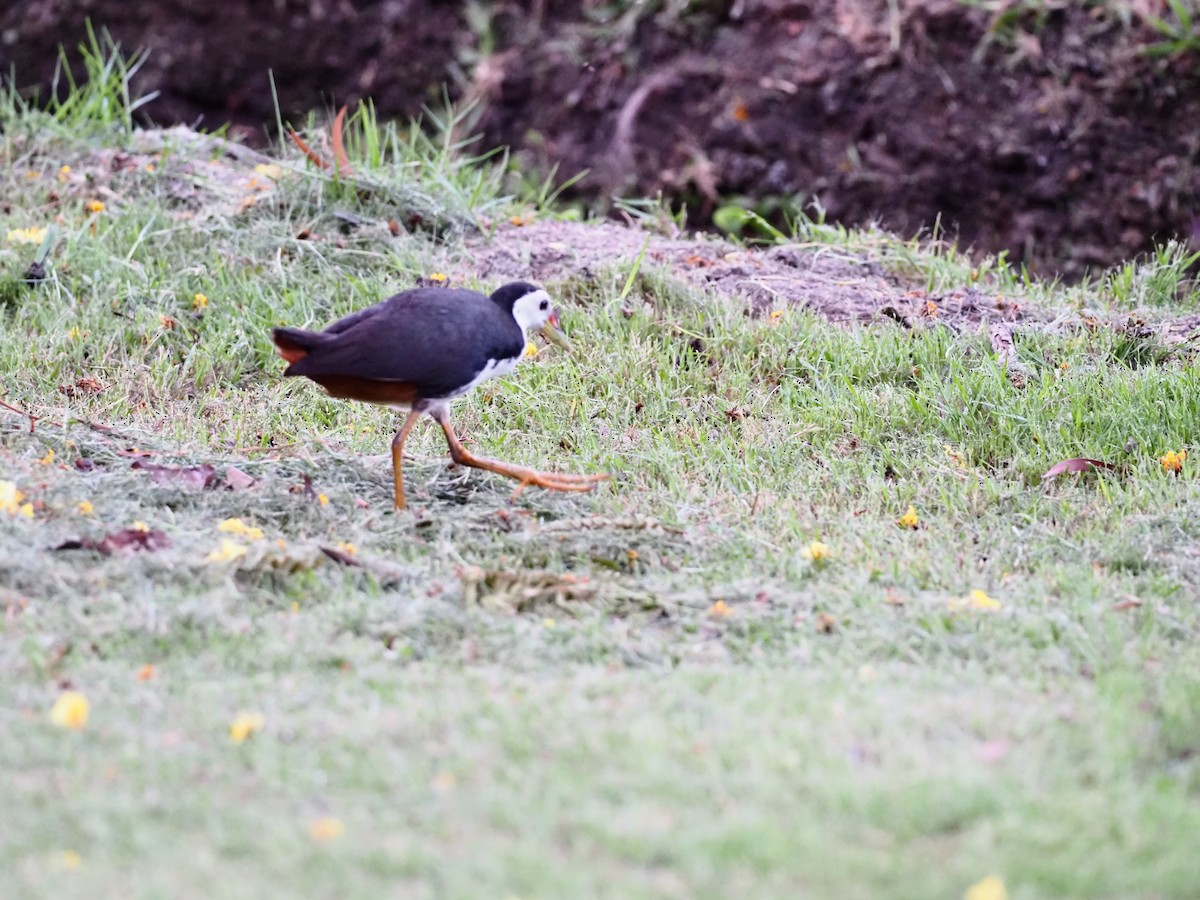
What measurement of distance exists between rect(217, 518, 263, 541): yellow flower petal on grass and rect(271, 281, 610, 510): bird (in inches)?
20.7

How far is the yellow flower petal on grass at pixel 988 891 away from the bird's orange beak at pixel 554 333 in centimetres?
312

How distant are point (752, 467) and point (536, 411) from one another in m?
0.95

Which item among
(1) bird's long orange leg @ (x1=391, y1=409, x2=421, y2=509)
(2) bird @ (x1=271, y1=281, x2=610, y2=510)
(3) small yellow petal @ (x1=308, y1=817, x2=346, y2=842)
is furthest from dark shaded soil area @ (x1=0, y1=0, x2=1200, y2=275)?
(3) small yellow petal @ (x1=308, y1=817, x2=346, y2=842)

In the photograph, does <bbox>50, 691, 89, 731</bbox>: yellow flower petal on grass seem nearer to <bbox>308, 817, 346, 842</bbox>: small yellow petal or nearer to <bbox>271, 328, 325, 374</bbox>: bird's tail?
<bbox>308, 817, 346, 842</bbox>: small yellow petal

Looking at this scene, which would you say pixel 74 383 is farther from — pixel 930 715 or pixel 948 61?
pixel 948 61

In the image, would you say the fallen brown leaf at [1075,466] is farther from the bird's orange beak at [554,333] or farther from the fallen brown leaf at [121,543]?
the fallen brown leaf at [121,543]

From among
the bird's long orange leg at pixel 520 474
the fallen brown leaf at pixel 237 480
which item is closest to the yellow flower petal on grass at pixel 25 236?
the fallen brown leaf at pixel 237 480

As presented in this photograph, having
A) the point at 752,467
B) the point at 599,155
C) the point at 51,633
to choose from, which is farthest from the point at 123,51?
the point at 51,633

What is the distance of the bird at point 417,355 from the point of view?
4.18 m

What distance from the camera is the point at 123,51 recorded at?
9.64 metres

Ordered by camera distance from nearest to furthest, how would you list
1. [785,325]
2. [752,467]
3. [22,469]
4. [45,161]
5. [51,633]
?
[51,633] → [22,469] → [752,467] → [785,325] → [45,161]

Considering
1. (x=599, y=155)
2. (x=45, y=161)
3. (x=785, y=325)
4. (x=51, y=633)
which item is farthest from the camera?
(x=599, y=155)

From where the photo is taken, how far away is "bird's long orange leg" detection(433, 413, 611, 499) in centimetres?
448

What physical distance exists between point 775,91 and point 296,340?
489cm
